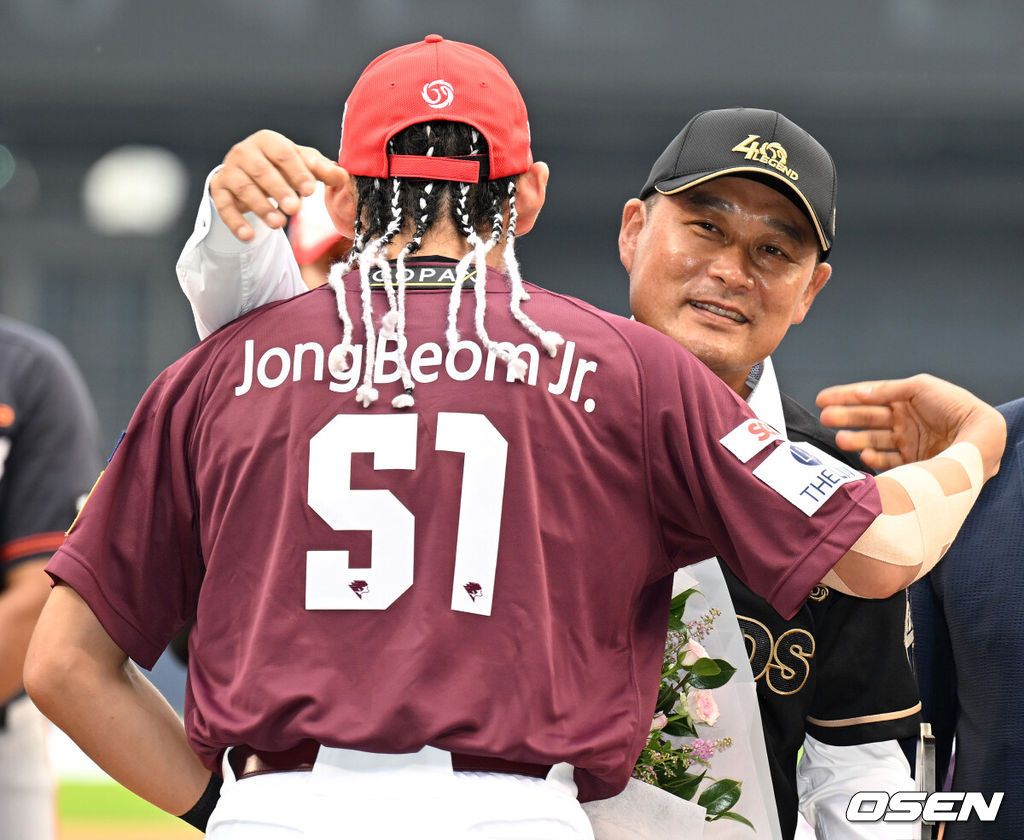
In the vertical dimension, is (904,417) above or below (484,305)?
below

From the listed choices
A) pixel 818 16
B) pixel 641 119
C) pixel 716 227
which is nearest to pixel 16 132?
pixel 641 119

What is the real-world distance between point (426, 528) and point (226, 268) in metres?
0.50

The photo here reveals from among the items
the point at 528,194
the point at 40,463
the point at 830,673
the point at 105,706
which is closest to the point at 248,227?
the point at 528,194

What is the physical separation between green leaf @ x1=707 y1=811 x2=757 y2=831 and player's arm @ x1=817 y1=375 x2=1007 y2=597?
0.54 meters

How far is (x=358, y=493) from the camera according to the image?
68.3 inches

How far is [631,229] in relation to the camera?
9.25 ft

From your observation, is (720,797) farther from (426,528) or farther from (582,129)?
(582,129)

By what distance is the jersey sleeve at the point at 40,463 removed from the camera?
322 cm

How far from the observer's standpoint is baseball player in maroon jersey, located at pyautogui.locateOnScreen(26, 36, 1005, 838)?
1.71 metres

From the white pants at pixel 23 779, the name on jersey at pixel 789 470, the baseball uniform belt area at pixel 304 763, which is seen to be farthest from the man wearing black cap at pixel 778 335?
the white pants at pixel 23 779

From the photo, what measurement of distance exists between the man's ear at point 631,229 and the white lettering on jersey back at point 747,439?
998mm

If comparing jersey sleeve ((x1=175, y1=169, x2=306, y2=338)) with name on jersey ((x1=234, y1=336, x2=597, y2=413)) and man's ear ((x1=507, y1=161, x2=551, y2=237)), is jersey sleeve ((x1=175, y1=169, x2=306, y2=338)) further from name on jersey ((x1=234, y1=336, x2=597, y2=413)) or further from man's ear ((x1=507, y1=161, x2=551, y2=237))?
man's ear ((x1=507, y1=161, x2=551, y2=237))

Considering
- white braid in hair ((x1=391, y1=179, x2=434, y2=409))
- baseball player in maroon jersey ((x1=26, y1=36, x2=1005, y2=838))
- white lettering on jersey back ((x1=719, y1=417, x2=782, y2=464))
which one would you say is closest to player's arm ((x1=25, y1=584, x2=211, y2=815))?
baseball player in maroon jersey ((x1=26, y1=36, x2=1005, y2=838))

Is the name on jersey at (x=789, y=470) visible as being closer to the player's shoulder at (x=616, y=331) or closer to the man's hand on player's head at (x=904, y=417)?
the player's shoulder at (x=616, y=331)
